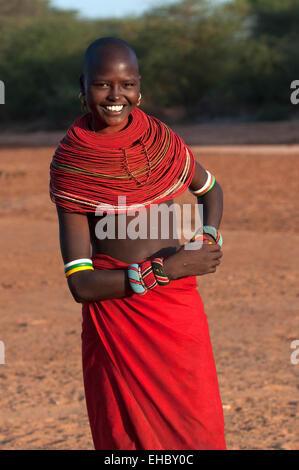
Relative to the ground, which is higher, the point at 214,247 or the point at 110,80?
the point at 110,80

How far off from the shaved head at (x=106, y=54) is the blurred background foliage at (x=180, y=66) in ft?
78.5

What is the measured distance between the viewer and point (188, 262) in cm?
194

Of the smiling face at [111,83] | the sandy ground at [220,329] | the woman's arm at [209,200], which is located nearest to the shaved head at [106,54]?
the smiling face at [111,83]

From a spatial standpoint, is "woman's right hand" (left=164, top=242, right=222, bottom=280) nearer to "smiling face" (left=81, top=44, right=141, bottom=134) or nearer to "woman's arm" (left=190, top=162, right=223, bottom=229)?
"woman's arm" (left=190, top=162, right=223, bottom=229)

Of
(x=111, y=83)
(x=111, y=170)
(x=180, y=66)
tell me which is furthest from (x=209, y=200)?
(x=180, y=66)

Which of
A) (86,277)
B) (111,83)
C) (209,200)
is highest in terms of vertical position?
(111,83)

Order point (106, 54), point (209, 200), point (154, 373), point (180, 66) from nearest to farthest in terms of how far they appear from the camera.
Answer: point (106, 54) < point (154, 373) < point (209, 200) < point (180, 66)

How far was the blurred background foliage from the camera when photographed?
88.3ft

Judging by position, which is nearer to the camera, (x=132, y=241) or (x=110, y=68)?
(x=110, y=68)

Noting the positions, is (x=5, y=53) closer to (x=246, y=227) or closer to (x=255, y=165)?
(x=255, y=165)

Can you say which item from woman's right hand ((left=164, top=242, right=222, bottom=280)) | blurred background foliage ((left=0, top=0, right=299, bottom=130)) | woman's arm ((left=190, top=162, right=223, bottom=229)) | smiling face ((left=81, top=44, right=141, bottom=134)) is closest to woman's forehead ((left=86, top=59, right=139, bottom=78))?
smiling face ((left=81, top=44, right=141, bottom=134))

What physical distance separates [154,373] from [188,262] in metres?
0.37

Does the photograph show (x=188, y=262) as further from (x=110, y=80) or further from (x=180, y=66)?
(x=180, y=66)

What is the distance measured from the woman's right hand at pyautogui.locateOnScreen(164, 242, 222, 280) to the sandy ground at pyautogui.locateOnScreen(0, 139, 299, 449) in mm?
1783
